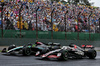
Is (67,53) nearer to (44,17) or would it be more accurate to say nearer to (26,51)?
(26,51)

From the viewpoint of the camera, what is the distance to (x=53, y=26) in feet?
80.0

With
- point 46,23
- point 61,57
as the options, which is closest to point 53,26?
point 46,23

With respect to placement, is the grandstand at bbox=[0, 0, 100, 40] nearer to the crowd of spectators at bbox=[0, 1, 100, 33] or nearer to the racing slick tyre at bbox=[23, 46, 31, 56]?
the crowd of spectators at bbox=[0, 1, 100, 33]

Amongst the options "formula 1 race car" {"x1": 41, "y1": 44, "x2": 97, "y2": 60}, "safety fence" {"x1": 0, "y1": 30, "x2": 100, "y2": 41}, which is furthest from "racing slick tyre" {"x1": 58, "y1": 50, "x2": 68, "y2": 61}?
"safety fence" {"x1": 0, "y1": 30, "x2": 100, "y2": 41}

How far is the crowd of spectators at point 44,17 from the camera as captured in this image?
21480 millimetres

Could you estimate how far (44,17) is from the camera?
25578 millimetres

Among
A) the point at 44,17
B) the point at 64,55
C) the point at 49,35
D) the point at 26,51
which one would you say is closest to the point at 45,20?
the point at 44,17

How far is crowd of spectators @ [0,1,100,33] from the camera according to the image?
21480 millimetres

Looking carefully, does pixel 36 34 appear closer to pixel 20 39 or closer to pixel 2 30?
pixel 20 39

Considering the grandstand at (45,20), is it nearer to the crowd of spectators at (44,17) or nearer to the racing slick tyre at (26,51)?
the crowd of spectators at (44,17)

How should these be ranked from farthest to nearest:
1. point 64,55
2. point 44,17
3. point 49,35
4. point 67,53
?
point 44,17 < point 49,35 < point 67,53 < point 64,55

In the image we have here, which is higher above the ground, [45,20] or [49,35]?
[45,20]

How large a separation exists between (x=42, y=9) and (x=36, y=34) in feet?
18.4

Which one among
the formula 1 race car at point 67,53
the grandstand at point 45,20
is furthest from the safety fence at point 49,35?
the formula 1 race car at point 67,53
